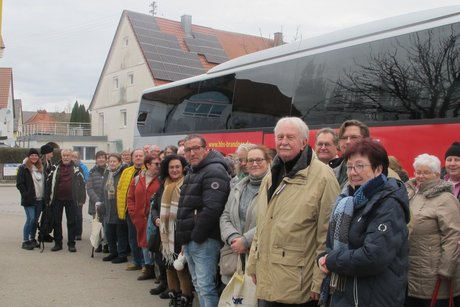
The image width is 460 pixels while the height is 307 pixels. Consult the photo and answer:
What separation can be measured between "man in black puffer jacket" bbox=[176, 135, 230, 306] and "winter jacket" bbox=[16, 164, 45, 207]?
5715 millimetres

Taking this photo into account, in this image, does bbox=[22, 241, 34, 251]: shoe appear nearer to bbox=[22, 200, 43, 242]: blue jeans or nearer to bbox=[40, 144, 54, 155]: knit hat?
bbox=[22, 200, 43, 242]: blue jeans

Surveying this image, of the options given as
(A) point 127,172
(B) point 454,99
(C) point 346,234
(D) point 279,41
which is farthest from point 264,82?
(D) point 279,41

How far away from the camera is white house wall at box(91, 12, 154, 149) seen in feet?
115

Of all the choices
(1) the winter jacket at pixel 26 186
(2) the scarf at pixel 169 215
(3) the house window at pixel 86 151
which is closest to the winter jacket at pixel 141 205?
(2) the scarf at pixel 169 215

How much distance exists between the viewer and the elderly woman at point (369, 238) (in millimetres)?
2803

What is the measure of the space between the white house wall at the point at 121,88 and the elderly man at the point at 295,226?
30.2m

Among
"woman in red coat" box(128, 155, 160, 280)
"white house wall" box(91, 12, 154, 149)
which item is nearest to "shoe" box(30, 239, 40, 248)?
"woman in red coat" box(128, 155, 160, 280)

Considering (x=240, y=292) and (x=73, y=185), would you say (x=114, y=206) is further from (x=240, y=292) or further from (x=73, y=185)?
(x=240, y=292)

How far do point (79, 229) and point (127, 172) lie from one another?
3.75 meters

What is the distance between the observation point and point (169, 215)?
5.81m

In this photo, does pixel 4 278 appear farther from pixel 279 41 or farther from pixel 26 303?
pixel 279 41

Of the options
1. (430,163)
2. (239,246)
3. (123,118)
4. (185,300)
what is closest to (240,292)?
(239,246)

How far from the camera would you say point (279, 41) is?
3681 centimetres

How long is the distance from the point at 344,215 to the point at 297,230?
0.50 meters
